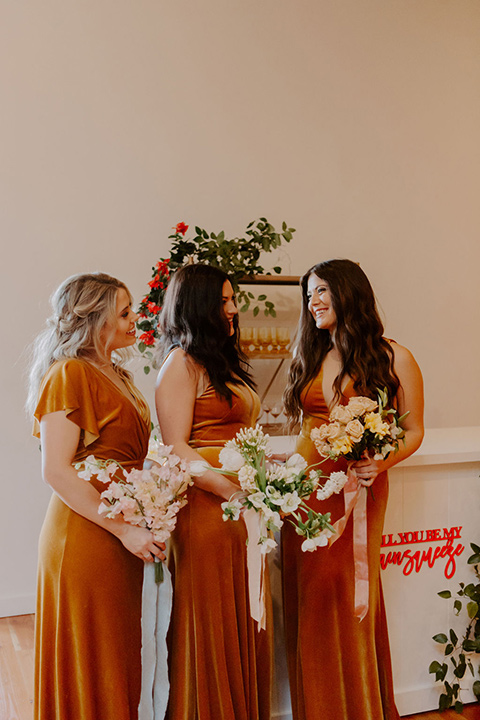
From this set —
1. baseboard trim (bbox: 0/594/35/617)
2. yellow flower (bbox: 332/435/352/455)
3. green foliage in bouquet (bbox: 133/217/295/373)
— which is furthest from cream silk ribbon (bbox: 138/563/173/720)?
baseboard trim (bbox: 0/594/35/617)

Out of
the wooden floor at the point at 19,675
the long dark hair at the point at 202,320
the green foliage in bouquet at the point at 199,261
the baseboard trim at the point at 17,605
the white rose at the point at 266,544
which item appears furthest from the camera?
the baseboard trim at the point at 17,605

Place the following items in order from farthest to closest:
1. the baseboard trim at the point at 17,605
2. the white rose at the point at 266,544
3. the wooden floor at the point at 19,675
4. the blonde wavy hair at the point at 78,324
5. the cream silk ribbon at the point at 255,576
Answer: the baseboard trim at the point at 17,605 → the wooden floor at the point at 19,675 → the blonde wavy hair at the point at 78,324 → the cream silk ribbon at the point at 255,576 → the white rose at the point at 266,544

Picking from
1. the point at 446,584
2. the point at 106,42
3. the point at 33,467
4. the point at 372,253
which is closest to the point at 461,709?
the point at 446,584

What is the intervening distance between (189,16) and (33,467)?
2.99 metres

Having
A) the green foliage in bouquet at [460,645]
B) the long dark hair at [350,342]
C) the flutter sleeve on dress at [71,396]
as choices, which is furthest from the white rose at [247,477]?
the green foliage in bouquet at [460,645]

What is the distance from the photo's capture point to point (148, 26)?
4152 mm

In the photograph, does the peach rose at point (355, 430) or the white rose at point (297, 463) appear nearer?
the white rose at point (297, 463)

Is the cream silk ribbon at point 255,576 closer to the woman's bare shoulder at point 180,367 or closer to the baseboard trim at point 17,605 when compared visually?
the woman's bare shoulder at point 180,367

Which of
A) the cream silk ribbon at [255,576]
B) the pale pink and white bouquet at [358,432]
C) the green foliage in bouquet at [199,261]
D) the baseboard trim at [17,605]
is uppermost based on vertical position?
the green foliage in bouquet at [199,261]

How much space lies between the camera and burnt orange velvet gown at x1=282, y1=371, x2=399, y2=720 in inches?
86.3

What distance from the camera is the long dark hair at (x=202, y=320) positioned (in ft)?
6.99

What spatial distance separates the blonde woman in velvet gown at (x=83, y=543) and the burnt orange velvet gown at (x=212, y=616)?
5.6 inches

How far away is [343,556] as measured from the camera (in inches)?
87.4

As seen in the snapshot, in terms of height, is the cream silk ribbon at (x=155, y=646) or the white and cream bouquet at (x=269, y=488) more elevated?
the white and cream bouquet at (x=269, y=488)
